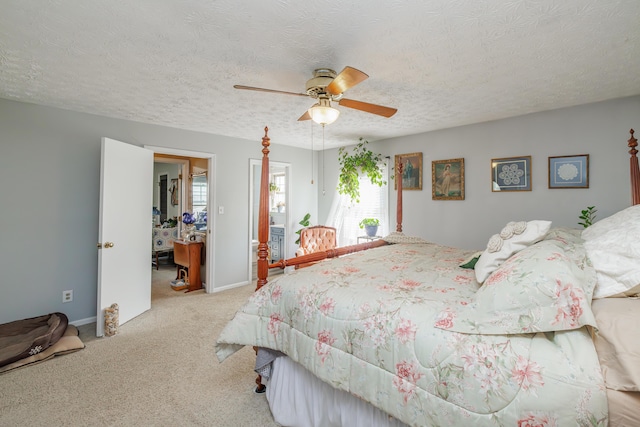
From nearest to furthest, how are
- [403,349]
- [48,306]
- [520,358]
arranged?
[520,358] < [403,349] < [48,306]

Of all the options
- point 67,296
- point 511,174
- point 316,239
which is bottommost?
point 67,296

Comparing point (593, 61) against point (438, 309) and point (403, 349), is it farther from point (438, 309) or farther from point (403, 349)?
point (403, 349)

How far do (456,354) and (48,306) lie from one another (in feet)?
13.3

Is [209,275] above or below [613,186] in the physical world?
below

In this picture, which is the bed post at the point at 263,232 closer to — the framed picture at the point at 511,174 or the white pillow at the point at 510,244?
the white pillow at the point at 510,244

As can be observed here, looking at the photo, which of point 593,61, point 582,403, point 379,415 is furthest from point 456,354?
point 593,61

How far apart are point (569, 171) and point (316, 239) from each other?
3182 millimetres

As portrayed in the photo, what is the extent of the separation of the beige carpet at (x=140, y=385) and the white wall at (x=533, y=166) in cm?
308

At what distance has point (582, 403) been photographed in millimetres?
874

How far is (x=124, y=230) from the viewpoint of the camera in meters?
3.34

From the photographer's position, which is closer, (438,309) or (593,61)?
(438,309)

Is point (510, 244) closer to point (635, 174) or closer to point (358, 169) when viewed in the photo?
point (635, 174)

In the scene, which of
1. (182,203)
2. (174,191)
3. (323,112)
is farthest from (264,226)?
(174,191)

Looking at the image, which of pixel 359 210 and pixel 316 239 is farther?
pixel 359 210
